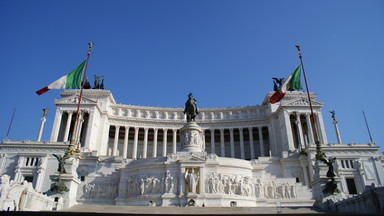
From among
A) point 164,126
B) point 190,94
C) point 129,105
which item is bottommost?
point 190,94

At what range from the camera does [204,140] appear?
7450 cm

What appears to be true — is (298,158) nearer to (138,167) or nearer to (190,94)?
(190,94)

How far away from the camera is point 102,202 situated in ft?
120

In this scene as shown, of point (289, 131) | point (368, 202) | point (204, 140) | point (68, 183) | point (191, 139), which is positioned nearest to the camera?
point (368, 202)

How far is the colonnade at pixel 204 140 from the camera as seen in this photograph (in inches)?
2788

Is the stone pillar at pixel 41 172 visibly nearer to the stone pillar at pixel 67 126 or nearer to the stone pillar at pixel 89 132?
the stone pillar at pixel 89 132

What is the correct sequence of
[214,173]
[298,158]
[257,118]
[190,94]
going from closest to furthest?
[214,173] < [190,94] < [298,158] < [257,118]

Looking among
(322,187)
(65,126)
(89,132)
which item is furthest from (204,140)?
(322,187)

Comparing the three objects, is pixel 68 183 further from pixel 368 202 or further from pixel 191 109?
pixel 368 202

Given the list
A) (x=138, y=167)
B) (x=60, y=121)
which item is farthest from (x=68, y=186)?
(x=60, y=121)

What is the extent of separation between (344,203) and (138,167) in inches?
933

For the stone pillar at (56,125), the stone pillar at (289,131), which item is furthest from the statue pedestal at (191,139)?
the stone pillar at (56,125)

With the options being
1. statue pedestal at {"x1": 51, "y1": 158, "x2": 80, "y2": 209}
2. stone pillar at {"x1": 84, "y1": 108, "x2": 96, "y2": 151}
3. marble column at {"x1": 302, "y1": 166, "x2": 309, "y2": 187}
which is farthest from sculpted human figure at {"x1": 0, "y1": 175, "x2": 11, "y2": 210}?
stone pillar at {"x1": 84, "y1": 108, "x2": 96, "y2": 151}

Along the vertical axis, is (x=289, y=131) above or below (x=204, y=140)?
below
